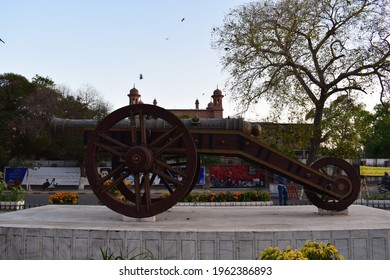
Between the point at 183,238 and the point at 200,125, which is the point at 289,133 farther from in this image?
the point at 183,238

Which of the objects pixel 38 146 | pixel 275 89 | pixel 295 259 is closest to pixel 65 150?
pixel 38 146

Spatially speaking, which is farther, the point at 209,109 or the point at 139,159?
the point at 209,109

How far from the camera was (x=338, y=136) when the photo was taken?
18.7m

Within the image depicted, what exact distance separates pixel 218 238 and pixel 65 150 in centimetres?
2924

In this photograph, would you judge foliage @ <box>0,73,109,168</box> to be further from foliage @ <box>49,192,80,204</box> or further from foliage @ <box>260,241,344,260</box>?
foliage @ <box>260,241,344,260</box>

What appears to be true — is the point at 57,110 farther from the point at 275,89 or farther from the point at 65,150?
the point at 275,89

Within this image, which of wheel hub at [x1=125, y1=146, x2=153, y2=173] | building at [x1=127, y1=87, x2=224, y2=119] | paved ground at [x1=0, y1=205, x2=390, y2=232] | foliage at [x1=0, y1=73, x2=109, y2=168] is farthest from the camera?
building at [x1=127, y1=87, x2=224, y2=119]

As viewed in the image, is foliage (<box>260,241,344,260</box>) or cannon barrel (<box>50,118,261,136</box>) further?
cannon barrel (<box>50,118,261,136</box>)

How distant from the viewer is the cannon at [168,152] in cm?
680

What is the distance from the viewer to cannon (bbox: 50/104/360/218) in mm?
6797

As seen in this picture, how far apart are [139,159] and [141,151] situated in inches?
5.5

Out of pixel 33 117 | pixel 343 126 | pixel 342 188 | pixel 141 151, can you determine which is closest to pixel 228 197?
pixel 342 188

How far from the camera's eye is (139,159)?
6738 mm

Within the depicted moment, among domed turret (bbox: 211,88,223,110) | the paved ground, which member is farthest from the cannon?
domed turret (bbox: 211,88,223,110)
